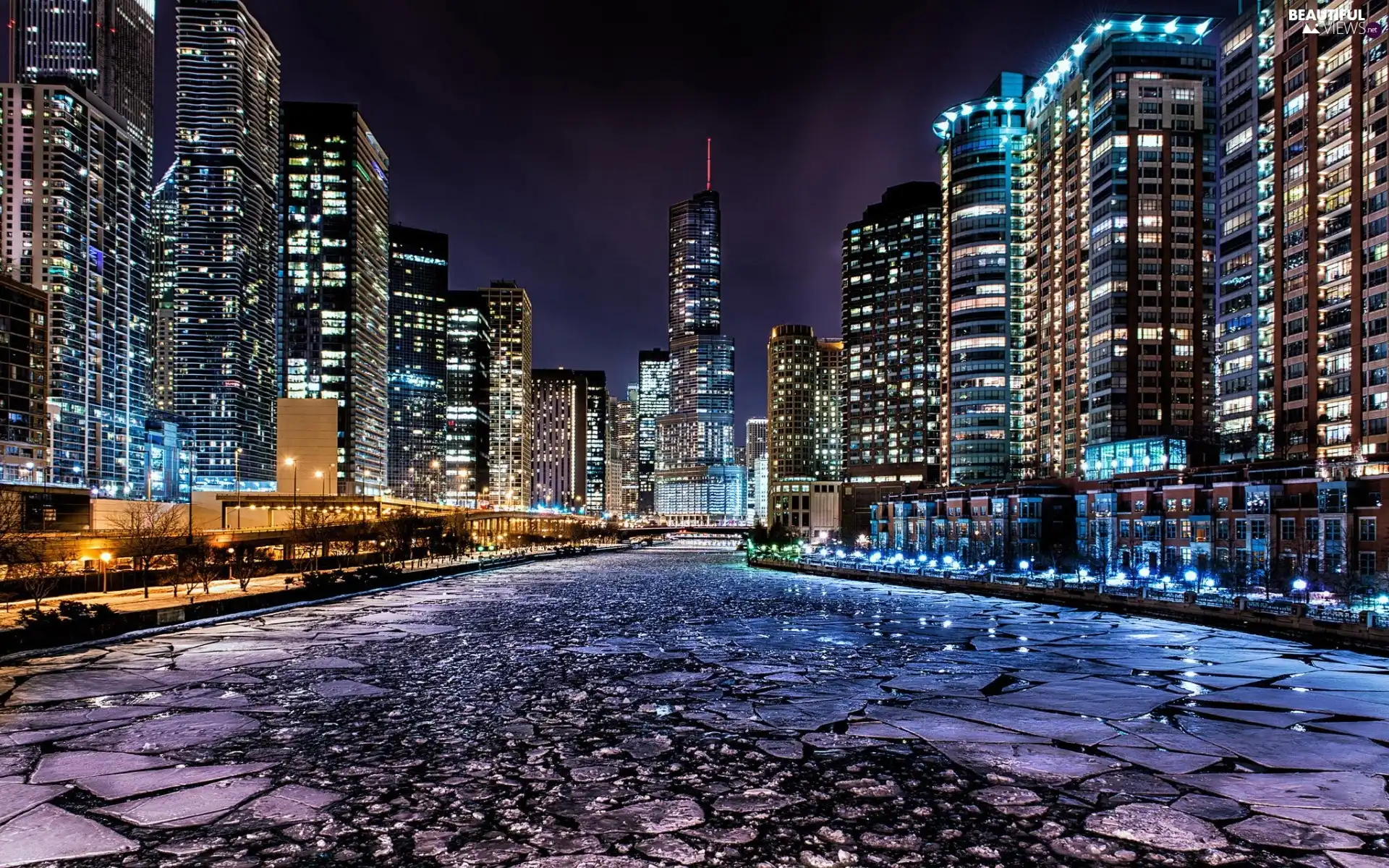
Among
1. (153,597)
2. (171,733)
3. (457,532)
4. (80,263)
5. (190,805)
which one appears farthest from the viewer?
(80,263)

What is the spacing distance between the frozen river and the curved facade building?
434 feet

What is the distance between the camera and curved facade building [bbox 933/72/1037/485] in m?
162

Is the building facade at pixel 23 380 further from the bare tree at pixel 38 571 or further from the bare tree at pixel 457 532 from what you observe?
the bare tree at pixel 38 571

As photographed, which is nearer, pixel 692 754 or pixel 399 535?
pixel 692 754

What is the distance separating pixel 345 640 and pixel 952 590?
45.2 meters

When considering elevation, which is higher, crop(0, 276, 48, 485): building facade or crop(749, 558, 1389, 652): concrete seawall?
crop(0, 276, 48, 485): building facade

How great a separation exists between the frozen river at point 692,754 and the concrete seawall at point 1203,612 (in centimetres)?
217

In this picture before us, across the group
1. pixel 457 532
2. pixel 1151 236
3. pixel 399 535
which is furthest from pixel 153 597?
pixel 1151 236

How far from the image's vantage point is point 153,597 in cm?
4634

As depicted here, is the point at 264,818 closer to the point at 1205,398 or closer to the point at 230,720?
the point at 230,720

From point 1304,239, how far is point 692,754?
98727 millimetres

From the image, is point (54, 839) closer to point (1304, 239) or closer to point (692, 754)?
point (692, 754)

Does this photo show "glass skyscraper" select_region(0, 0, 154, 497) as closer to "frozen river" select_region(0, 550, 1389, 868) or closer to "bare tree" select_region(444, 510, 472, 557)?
"bare tree" select_region(444, 510, 472, 557)

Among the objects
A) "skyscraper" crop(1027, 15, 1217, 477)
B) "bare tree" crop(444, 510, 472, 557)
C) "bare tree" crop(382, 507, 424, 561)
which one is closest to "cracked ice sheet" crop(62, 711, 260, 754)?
"bare tree" crop(382, 507, 424, 561)
